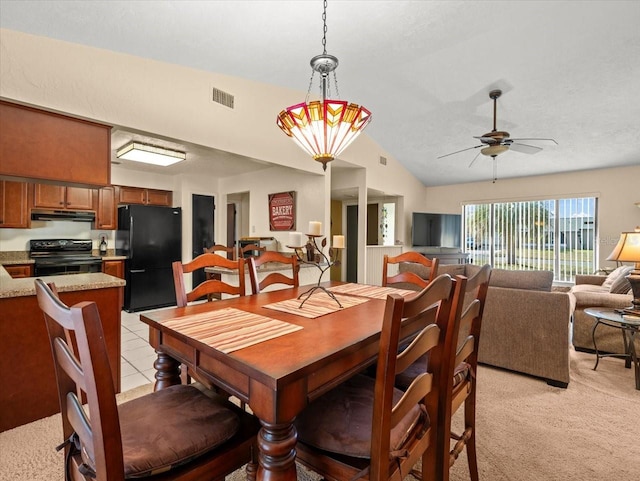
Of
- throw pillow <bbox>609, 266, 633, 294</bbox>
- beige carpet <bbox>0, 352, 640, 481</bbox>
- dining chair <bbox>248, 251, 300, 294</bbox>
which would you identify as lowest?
beige carpet <bbox>0, 352, 640, 481</bbox>

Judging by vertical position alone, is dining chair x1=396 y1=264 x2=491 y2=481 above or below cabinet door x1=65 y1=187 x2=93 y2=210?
below

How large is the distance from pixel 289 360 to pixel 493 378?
239cm

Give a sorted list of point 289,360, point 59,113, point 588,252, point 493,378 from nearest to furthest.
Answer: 1. point 289,360
2. point 59,113
3. point 493,378
4. point 588,252

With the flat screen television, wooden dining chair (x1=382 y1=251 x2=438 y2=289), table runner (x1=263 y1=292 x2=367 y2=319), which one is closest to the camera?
table runner (x1=263 y1=292 x2=367 y2=319)

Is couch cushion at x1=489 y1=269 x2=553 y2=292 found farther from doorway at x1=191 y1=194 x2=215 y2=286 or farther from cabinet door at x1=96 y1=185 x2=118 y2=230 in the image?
cabinet door at x1=96 y1=185 x2=118 y2=230

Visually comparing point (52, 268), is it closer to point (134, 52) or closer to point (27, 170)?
point (27, 170)

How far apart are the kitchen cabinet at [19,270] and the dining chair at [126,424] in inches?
160

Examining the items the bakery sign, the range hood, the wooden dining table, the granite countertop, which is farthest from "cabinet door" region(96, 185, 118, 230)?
the wooden dining table

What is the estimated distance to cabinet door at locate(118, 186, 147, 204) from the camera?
5.24 meters

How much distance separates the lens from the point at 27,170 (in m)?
2.08

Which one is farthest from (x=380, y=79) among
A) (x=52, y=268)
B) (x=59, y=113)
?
(x=52, y=268)

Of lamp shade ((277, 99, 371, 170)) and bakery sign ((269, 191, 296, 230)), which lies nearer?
lamp shade ((277, 99, 371, 170))

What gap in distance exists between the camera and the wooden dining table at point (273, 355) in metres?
0.88

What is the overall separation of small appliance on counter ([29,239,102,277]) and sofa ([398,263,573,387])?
498cm
